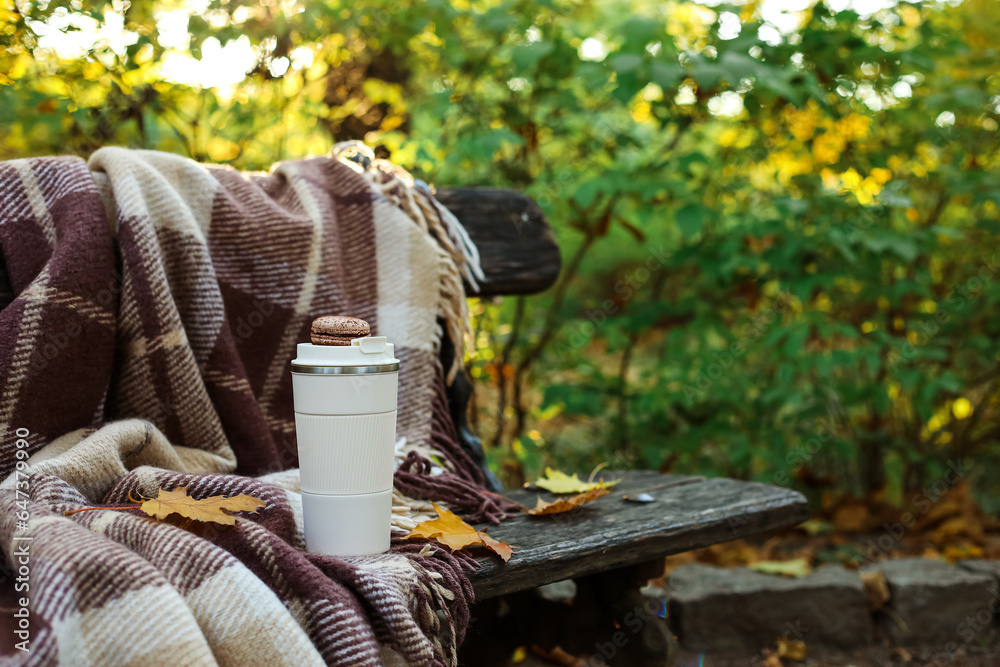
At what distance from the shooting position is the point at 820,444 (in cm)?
259

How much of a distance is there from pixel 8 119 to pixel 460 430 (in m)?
1.63

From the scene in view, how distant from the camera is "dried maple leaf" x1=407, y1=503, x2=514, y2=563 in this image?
1077 mm

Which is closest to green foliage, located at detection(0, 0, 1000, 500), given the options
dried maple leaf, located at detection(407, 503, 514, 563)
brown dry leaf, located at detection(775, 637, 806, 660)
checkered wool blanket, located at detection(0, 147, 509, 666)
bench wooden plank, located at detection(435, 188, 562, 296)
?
bench wooden plank, located at detection(435, 188, 562, 296)

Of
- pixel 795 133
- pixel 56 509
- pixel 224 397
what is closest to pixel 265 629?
pixel 56 509

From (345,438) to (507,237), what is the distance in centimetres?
100

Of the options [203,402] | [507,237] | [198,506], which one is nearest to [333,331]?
[198,506]

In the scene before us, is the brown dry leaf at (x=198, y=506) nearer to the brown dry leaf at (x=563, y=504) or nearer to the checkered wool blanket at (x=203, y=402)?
the checkered wool blanket at (x=203, y=402)

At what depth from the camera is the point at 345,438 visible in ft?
3.05

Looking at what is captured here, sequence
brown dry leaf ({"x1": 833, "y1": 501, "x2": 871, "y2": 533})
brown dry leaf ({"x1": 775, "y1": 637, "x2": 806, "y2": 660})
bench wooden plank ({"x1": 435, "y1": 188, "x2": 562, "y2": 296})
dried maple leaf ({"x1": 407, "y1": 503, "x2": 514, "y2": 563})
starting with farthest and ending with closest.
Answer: brown dry leaf ({"x1": 833, "y1": 501, "x2": 871, "y2": 533})
brown dry leaf ({"x1": 775, "y1": 637, "x2": 806, "y2": 660})
bench wooden plank ({"x1": 435, "y1": 188, "x2": 562, "y2": 296})
dried maple leaf ({"x1": 407, "y1": 503, "x2": 514, "y2": 563})

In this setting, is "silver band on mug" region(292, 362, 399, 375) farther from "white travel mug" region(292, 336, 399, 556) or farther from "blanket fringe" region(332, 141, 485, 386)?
"blanket fringe" region(332, 141, 485, 386)

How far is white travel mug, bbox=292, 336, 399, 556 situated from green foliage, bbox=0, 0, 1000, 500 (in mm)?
1391

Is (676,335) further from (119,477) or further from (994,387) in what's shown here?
(119,477)

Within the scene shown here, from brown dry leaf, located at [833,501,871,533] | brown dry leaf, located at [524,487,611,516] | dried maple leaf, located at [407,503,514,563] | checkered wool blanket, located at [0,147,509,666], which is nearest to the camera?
checkered wool blanket, located at [0,147,509,666]

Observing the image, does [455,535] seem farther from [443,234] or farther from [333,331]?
[443,234]
